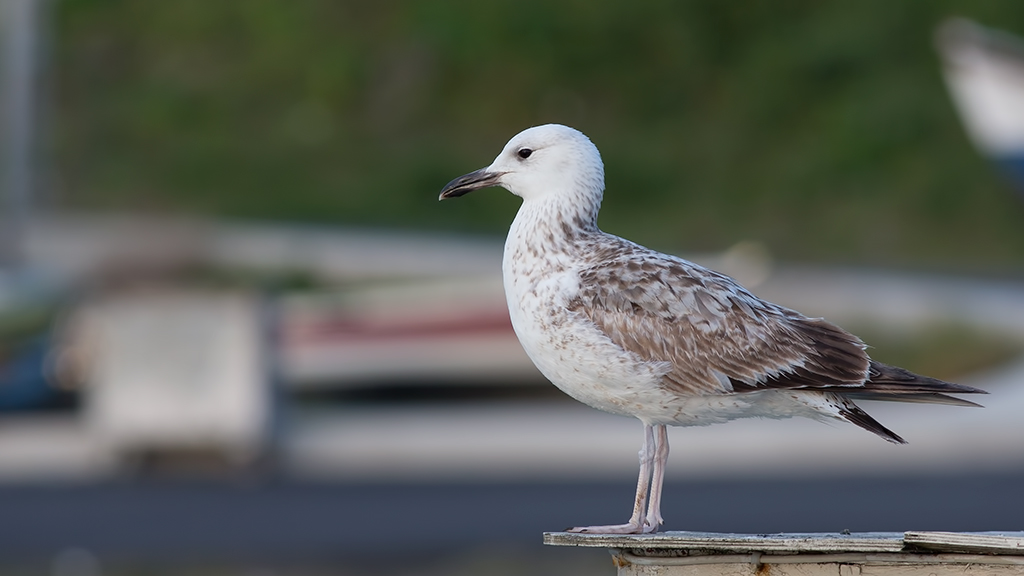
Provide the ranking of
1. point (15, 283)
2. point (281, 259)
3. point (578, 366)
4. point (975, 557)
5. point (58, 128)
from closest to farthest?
point (975, 557) < point (578, 366) < point (15, 283) < point (281, 259) < point (58, 128)

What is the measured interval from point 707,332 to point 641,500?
616 millimetres

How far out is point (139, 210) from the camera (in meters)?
32.7

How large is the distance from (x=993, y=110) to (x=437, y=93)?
642 inches

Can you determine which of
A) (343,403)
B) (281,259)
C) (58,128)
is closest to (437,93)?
(58,128)

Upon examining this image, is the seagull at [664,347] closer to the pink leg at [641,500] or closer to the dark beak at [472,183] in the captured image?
the pink leg at [641,500]

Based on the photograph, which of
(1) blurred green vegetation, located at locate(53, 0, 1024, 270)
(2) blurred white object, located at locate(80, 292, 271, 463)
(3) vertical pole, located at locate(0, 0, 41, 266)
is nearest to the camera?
(2) blurred white object, located at locate(80, 292, 271, 463)

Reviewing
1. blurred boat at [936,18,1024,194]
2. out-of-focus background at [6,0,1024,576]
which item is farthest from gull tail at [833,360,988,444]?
blurred boat at [936,18,1024,194]

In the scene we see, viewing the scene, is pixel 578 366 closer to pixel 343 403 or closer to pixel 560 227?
pixel 560 227

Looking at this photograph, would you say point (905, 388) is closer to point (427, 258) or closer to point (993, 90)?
point (427, 258)

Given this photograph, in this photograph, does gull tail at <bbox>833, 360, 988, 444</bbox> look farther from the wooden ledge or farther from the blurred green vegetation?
the blurred green vegetation

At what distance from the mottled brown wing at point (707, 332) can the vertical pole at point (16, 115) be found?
18.7 meters

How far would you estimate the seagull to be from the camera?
16.4ft

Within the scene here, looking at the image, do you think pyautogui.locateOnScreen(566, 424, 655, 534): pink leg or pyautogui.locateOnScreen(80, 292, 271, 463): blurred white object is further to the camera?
pyautogui.locateOnScreen(80, 292, 271, 463): blurred white object

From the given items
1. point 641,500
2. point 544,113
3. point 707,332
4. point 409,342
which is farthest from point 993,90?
point 641,500
